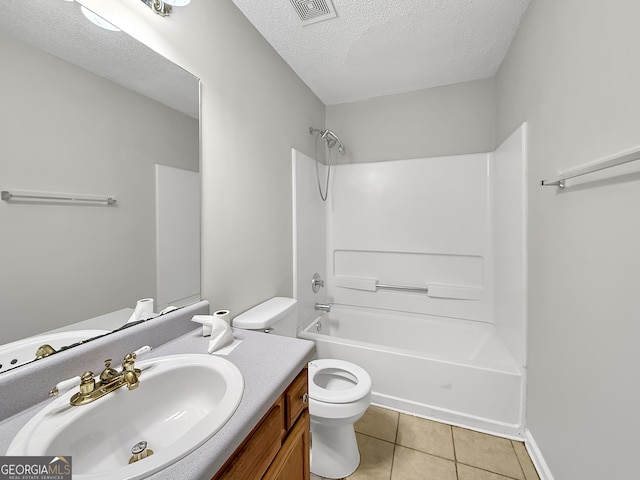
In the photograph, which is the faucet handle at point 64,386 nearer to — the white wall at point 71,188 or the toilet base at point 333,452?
the white wall at point 71,188

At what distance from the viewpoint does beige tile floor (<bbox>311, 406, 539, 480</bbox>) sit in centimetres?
136

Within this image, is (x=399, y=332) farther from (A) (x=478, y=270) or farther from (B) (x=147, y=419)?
(B) (x=147, y=419)

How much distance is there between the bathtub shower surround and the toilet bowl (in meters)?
0.49

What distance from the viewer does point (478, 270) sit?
2.23 metres

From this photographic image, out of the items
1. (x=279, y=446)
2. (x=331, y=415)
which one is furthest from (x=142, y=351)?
(x=331, y=415)

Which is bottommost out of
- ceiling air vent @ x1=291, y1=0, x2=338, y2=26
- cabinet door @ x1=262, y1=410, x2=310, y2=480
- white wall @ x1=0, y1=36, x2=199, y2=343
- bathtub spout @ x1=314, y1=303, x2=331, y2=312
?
cabinet door @ x1=262, y1=410, x2=310, y2=480

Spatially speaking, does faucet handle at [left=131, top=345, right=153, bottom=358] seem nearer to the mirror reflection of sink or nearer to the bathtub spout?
the mirror reflection of sink

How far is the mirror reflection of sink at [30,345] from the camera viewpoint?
27.2 inches

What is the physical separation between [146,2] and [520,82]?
1985 mm

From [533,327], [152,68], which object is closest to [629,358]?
[533,327]

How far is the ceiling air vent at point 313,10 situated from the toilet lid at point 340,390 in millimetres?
2065

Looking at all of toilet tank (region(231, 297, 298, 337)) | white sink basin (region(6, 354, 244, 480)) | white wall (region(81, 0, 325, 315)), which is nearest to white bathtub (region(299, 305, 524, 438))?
toilet tank (region(231, 297, 298, 337))

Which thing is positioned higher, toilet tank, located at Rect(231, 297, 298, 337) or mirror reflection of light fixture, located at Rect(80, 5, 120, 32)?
mirror reflection of light fixture, located at Rect(80, 5, 120, 32)

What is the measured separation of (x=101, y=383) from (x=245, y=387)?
38 centimetres
